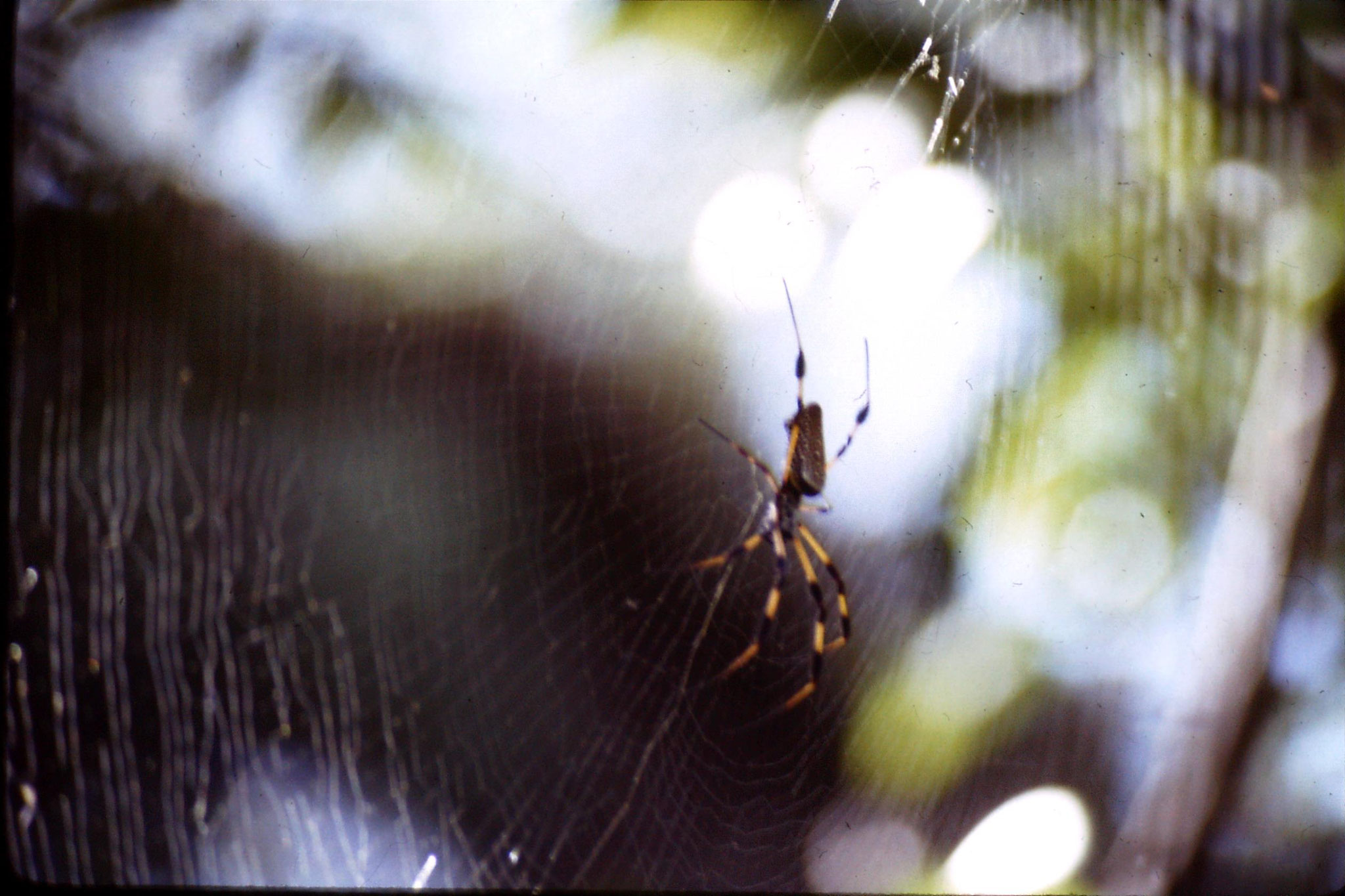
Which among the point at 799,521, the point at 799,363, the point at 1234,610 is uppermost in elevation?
the point at 799,363

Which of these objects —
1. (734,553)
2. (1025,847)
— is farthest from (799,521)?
(1025,847)

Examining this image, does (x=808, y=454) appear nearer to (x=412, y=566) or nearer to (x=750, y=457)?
(x=750, y=457)

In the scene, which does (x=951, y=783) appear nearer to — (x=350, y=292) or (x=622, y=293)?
(x=622, y=293)

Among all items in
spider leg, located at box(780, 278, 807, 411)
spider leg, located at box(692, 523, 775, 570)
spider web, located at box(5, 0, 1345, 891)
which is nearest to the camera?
spider web, located at box(5, 0, 1345, 891)

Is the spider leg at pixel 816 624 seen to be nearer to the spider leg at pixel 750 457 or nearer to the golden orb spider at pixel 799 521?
the golden orb spider at pixel 799 521

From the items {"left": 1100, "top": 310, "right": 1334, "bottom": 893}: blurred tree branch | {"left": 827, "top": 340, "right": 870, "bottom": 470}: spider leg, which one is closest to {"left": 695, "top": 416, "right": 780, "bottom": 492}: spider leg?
{"left": 827, "top": 340, "right": 870, "bottom": 470}: spider leg

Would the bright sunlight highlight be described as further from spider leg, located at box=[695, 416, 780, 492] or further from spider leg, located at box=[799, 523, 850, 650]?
spider leg, located at box=[695, 416, 780, 492]
